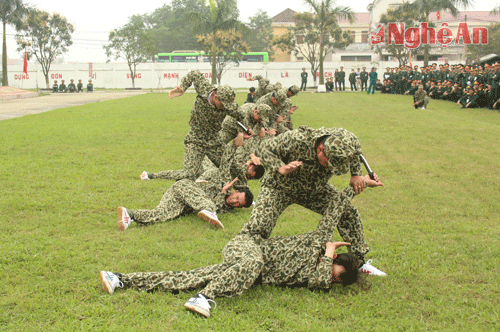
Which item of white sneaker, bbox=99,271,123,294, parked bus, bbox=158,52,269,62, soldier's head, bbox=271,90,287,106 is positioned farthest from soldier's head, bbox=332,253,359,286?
parked bus, bbox=158,52,269,62

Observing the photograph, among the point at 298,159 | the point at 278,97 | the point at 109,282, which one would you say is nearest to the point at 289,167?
the point at 298,159

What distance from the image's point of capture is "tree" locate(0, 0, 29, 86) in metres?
39.7

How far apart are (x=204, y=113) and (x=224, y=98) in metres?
0.60

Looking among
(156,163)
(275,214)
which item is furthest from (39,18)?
(275,214)

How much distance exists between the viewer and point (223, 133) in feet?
30.1

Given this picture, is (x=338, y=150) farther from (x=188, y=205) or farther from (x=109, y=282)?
(x=188, y=205)

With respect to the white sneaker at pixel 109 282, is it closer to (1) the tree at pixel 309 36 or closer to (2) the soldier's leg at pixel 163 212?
(2) the soldier's leg at pixel 163 212

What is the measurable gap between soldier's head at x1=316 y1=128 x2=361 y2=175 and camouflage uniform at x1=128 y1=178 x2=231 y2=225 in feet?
9.05

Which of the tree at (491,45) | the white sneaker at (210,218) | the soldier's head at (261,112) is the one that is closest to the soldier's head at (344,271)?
the white sneaker at (210,218)

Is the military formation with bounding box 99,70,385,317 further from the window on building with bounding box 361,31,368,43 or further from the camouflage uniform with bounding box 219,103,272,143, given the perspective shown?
the window on building with bounding box 361,31,368,43

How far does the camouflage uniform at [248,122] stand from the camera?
29.8 feet

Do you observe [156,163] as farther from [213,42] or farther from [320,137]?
[213,42]

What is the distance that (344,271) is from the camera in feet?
13.9

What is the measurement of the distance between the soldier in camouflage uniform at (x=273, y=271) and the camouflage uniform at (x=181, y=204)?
77.3 inches
